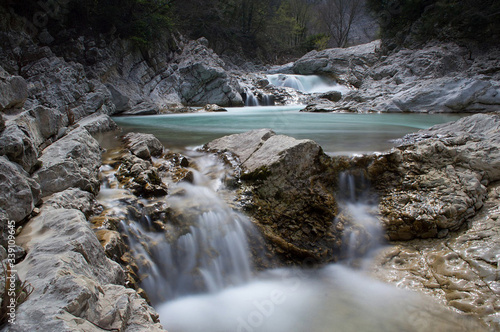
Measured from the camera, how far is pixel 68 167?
3.36 m

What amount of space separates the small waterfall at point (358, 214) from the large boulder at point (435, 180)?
0.15 m

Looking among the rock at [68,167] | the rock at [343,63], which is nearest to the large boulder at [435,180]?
the rock at [68,167]

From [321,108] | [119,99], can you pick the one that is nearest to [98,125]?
[119,99]

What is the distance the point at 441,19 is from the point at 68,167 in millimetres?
21362

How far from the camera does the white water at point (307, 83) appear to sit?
23625 mm

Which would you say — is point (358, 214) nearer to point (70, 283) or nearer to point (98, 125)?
point (70, 283)

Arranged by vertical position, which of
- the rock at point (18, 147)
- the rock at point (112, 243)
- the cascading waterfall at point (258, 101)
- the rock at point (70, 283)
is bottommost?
the rock at point (112, 243)

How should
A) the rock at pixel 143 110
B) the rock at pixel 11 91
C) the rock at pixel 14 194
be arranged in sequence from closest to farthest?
the rock at pixel 14 194 < the rock at pixel 11 91 < the rock at pixel 143 110

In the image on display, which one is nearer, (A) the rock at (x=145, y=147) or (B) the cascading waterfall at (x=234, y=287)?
(B) the cascading waterfall at (x=234, y=287)

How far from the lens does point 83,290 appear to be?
4.92 feet

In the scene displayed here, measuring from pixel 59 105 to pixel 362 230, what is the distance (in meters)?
13.1

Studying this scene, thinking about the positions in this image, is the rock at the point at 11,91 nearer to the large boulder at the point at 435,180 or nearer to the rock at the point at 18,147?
the rock at the point at 18,147

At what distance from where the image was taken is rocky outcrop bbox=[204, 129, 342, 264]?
139 inches

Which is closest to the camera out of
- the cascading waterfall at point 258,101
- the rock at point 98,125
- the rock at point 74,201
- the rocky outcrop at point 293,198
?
the rock at point 74,201
